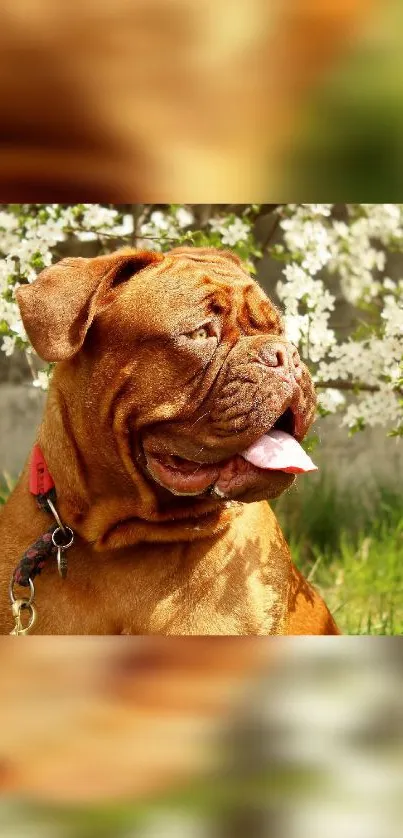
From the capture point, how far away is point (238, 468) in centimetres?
199

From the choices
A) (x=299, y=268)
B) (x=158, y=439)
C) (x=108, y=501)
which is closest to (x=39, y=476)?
(x=108, y=501)

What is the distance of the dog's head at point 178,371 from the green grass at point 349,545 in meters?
1.35

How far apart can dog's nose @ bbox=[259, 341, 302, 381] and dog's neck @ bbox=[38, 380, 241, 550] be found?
0.34 metres

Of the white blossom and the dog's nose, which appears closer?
the dog's nose

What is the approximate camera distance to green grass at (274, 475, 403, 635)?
344 centimetres

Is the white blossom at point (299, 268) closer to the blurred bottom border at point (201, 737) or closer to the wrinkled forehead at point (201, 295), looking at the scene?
the wrinkled forehead at point (201, 295)

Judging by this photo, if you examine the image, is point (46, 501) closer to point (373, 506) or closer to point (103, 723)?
point (103, 723)

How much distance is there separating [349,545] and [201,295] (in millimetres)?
2225

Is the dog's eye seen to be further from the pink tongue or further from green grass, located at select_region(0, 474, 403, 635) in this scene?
green grass, located at select_region(0, 474, 403, 635)

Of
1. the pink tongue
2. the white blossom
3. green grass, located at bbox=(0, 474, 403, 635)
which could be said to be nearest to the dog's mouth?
the pink tongue

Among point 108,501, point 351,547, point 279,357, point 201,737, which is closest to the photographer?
point 201,737

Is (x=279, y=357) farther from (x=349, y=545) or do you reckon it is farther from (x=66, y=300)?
(x=349, y=545)

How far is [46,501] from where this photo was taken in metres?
2.09
